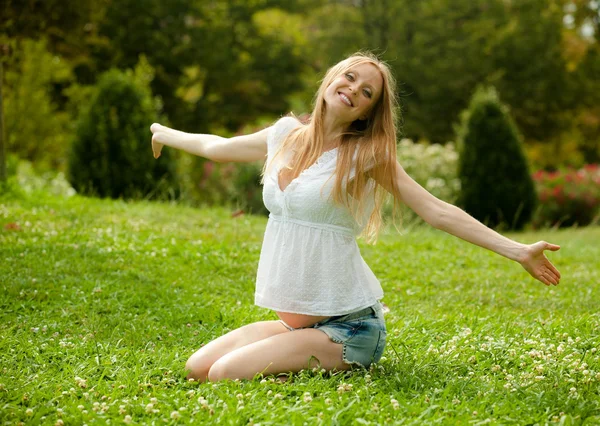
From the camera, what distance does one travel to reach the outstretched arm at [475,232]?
2.81m

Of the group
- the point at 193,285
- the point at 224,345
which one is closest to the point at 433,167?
the point at 193,285

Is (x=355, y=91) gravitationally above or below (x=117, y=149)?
above

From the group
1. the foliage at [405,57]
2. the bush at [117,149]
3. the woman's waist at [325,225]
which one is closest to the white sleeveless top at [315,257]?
the woman's waist at [325,225]

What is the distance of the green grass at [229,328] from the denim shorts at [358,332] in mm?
102

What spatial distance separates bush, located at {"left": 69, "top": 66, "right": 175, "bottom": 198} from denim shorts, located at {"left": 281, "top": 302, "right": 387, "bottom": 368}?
5.49 metres

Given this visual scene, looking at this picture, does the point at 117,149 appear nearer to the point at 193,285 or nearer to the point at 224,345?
the point at 193,285

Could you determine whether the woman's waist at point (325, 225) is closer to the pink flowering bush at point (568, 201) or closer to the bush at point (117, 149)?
the bush at point (117, 149)

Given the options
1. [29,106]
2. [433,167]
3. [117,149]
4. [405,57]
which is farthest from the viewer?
[405,57]

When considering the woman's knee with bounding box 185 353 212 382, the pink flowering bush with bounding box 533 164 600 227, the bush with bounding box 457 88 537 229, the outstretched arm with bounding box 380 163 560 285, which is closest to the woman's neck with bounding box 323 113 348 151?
the outstretched arm with bounding box 380 163 560 285

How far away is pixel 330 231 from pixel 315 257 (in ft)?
0.45

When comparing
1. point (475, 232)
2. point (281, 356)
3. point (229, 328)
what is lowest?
point (229, 328)

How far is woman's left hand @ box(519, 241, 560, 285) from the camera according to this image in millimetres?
2791

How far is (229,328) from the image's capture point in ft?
12.8

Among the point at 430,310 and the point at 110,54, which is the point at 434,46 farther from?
the point at 430,310
